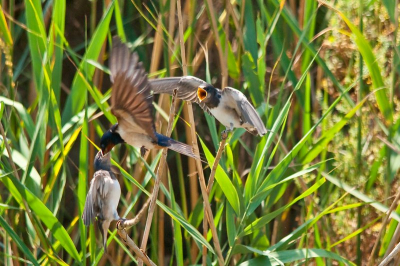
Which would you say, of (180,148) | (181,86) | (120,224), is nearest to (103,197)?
(120,224)

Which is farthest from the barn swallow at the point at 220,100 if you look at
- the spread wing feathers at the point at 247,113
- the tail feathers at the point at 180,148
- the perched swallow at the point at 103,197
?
the perched swallow at the point at 103,197

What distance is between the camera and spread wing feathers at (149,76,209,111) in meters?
1.47

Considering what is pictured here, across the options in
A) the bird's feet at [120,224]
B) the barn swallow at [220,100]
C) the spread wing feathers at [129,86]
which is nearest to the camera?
the spread wing feathers at [129,86]

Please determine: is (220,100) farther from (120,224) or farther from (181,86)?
(120,224)

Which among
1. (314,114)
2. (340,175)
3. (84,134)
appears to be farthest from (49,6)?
(340,175)

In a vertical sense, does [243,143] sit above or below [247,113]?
below

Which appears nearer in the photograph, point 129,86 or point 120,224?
point 129,86

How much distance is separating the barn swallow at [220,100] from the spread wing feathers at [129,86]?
244 millimetres

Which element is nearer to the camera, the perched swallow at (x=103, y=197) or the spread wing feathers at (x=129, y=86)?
the spread wing feathers at (x=129, y=86)

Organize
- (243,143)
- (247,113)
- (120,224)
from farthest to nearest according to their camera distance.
Answer: (243,143)
(247,113)
(120,224)

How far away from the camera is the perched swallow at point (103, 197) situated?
1.34 metres

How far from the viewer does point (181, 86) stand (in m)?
1.47

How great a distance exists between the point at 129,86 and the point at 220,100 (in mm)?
372

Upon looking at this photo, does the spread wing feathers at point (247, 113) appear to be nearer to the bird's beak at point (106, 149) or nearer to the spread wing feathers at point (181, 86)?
the spread wing feathers at point (181, 86)
